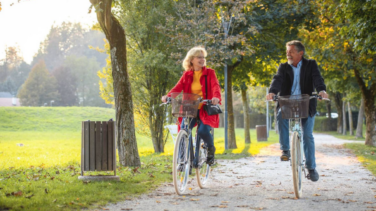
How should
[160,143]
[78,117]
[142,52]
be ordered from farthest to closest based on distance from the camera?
[78,117], [160,143], [142,52]

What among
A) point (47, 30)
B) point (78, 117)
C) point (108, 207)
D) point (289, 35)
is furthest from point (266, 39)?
point (47, 30)

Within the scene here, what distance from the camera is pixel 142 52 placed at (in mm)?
18094

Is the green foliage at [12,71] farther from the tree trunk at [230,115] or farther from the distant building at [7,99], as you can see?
the tree trunk at [230,115]

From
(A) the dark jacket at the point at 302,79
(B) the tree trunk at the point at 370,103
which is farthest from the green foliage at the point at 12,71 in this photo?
(A) the dark jacket at the point at 302,79

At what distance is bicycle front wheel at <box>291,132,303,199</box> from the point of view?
616 cm

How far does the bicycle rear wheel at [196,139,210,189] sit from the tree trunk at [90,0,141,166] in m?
2.93

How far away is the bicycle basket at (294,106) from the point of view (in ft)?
20.0

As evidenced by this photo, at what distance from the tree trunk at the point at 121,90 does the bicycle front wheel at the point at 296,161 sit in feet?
15.6

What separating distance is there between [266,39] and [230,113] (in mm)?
3658

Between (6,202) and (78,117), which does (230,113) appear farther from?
(78,117)

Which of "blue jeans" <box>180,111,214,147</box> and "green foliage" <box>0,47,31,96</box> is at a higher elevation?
"green foliage" <box>0,47,31,96</box>

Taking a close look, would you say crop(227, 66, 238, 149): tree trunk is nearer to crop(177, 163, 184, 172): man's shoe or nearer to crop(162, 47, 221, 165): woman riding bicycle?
crop(162, 47, 221, 165): woman riding bicycle

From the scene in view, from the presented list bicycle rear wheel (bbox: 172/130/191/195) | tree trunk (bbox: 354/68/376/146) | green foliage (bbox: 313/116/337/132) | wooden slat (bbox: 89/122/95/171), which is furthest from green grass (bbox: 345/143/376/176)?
green foliage (bbox: 313/116/337/132)

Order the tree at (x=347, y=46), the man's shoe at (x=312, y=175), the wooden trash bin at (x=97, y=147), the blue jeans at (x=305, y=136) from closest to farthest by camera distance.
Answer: the blue jeans at (x=305, y=136) → the man's shoe at (x=312, y=175) → the wooden trash bin at (x=97, y=147) → the tree at (x=347, y=46)
